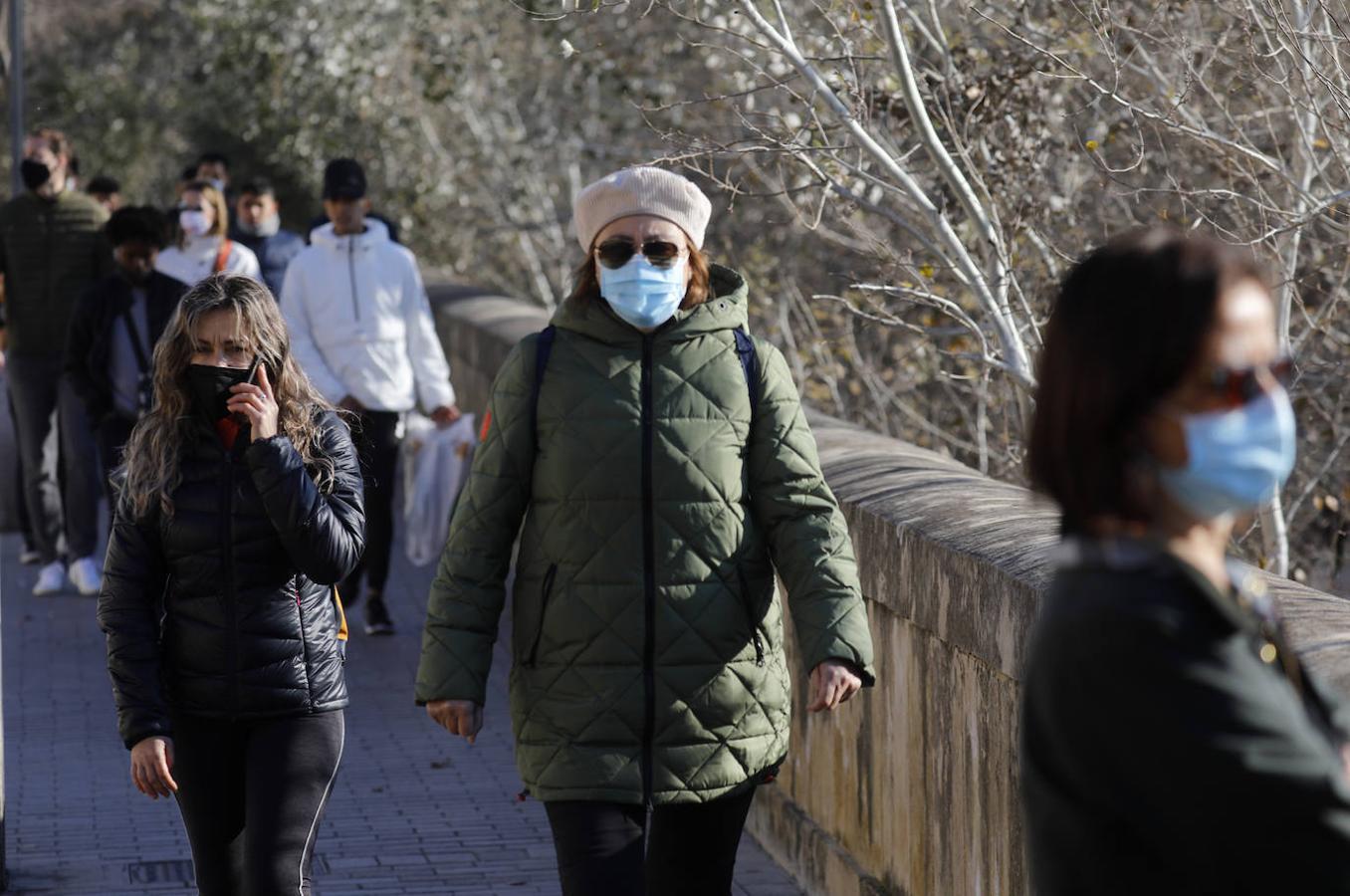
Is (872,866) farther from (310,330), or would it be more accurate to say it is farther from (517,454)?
(310,330)

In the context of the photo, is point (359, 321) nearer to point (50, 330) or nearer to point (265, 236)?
point (50, 330)

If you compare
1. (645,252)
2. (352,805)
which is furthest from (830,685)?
(352,805)

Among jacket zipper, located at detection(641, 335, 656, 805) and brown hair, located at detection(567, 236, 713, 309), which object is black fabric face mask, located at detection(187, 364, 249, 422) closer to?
brown hair, located at detection(567, 236, 713, 309)

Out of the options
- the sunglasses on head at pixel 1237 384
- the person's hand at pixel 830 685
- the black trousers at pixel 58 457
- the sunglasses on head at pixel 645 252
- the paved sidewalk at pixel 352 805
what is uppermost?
the sunglasses on head at pixel 645 252

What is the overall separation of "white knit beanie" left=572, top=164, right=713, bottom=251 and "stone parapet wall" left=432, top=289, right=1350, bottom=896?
84 cm

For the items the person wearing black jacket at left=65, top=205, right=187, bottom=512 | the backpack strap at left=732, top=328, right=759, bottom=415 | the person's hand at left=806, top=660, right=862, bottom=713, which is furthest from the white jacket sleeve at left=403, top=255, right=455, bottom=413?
the person's hand at left=806, top=660, right=862, bottom=713

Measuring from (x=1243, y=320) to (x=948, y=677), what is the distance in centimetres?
264

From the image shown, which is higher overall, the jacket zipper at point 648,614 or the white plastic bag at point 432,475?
the jacket zipper at point 648,614

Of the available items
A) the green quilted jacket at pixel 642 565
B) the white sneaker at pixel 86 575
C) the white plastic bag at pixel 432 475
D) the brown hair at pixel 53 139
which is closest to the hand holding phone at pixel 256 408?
the green quilted jacket at pixel 642 565

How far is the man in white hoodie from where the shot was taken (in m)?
8.73

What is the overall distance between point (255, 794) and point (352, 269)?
4997 mm

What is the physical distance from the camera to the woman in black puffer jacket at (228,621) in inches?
156

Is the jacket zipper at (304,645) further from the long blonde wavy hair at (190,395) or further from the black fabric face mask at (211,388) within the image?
the black fabric face mask at (211,388)

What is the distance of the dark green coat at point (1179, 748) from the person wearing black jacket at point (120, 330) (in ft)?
24.7
